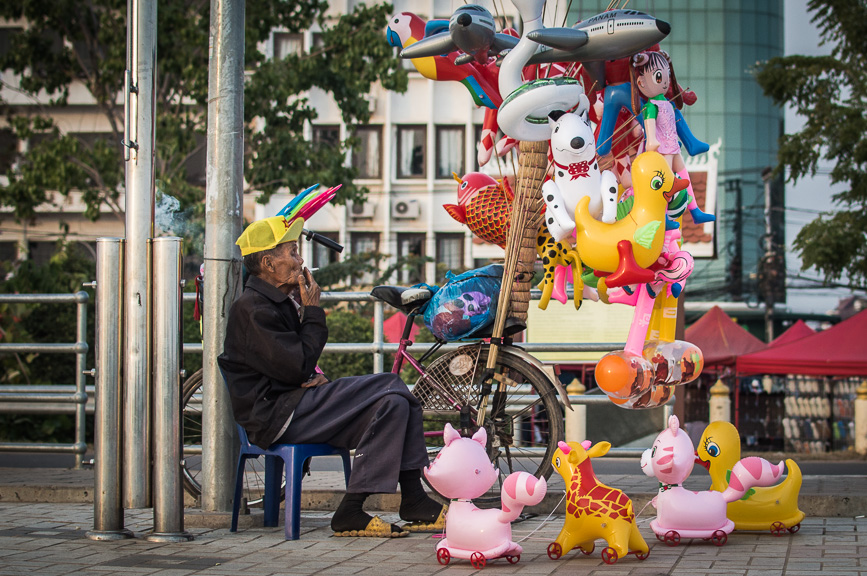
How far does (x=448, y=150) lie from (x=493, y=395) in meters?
26.3

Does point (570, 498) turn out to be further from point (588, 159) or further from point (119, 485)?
point (119, 485)

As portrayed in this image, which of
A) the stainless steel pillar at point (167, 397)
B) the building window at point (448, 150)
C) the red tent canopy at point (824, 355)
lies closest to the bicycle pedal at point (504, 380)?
the stainless steel pillar at point (167, 397)

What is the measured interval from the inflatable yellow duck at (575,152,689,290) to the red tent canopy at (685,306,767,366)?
14.9 m

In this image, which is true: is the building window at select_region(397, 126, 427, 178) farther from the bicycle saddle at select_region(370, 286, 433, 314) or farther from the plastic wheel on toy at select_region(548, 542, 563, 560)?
the plastic wheel on toy at select_region(548, 542, 563, 560)

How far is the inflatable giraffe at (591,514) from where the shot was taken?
13.4ft

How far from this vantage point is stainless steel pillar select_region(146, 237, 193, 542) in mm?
4734

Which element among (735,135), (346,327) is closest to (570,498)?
(346,327)

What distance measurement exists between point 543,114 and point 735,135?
4323 centimetres

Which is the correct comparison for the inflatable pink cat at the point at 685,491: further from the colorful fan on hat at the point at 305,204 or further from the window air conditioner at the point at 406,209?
the window air conditioner at the point at 406,209

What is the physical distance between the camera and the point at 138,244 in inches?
192

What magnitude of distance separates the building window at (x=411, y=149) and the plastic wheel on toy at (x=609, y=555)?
2773 cm

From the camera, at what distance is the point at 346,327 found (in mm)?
14195

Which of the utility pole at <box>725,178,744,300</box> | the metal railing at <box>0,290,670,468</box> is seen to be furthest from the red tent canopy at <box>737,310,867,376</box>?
the utility pole at <box>725,178,744,300</box>

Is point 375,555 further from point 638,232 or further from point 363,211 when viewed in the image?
point 363,211
